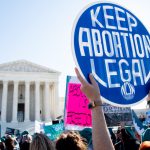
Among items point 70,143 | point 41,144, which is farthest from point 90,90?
point 41,144

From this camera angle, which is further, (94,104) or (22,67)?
(22,67)

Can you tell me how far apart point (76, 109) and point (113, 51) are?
223 inches

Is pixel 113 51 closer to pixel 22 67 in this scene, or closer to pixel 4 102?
pixel 4 102

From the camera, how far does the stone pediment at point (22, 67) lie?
49156 mm

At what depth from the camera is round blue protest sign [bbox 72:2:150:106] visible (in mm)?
1830

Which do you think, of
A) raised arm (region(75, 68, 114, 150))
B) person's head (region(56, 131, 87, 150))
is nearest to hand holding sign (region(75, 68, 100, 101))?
raised arm (region(75, 68, 114, 150))

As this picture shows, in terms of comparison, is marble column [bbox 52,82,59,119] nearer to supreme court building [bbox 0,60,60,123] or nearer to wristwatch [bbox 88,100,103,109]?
supreme court building [bbox 0,60,60,123]

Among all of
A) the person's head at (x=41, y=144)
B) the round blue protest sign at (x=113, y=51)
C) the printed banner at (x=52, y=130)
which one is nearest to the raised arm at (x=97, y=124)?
the round blue protest sign at (x=113, y=51)

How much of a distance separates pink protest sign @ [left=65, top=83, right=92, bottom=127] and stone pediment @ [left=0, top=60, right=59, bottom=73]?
42067 mm

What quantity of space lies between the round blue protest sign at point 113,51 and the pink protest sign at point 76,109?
16.6 ft

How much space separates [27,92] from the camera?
1950 inches

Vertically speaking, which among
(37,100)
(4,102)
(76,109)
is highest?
(37,100)

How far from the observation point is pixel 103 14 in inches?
79.4

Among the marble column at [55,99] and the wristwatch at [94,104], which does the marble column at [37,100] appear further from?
the wristwatch at [94,104]
